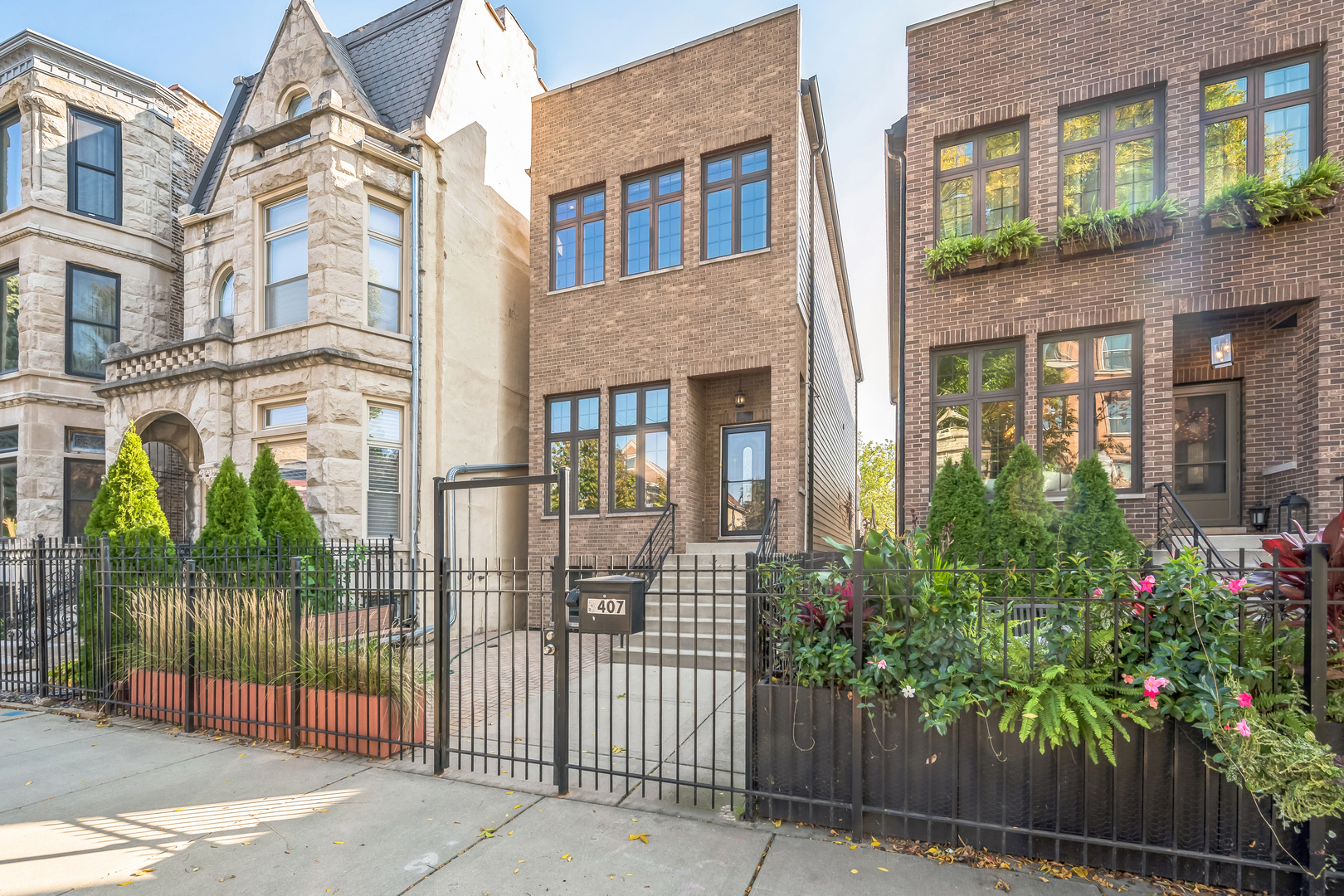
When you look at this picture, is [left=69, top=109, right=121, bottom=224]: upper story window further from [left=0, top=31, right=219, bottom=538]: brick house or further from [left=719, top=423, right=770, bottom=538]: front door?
[left=719, top=423, right=770, bottom=538]: front door

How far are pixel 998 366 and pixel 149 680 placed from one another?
1081cm

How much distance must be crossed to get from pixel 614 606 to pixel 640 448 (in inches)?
283

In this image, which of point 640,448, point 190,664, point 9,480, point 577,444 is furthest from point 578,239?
point 9,480

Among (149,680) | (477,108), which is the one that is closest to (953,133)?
(477,108)

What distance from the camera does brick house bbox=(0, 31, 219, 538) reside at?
1386 cm

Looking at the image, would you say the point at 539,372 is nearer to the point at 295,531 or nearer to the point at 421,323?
the point at 421,323

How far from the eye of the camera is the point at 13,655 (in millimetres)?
8555

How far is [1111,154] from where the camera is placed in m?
9.33

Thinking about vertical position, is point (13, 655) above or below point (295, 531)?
below

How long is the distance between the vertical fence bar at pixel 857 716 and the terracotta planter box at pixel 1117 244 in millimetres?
7251

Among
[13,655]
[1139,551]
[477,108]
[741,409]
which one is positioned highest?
[477,108]

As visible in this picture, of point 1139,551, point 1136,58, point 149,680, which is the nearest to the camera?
point 149,680

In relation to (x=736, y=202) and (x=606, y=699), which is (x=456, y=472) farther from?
(x=736, y=202)

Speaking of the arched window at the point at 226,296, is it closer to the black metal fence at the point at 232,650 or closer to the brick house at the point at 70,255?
the brick house at the point at 70,255
